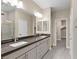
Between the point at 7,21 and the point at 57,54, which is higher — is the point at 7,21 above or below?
above

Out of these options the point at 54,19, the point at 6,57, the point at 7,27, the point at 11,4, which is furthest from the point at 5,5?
the point at 54,19

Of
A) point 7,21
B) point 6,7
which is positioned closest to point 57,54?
point 7,21

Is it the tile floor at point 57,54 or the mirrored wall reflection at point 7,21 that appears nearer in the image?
the mirrored wall reflection at point 7,21

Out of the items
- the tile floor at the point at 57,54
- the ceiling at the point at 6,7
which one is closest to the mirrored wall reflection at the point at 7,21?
the ceiling at the point at 6,7

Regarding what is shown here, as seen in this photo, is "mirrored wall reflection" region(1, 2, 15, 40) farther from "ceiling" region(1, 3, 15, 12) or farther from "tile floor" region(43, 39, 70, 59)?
"tile floor" region(43, 39, 70, 59)

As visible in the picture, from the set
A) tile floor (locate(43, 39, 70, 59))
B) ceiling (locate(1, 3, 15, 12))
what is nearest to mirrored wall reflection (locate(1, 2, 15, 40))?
ceiling (locate(1, 3, 15, 12))

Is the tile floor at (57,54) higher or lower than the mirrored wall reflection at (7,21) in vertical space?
lower

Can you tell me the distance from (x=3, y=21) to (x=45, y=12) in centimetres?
531

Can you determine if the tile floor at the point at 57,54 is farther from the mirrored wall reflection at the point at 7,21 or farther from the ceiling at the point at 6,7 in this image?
the ceiling at the point at 6,7

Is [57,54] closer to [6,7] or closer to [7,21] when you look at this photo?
[7,21]

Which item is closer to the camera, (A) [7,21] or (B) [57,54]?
(A) [7,21]

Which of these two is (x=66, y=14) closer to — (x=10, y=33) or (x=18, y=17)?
(x=18, y=17)

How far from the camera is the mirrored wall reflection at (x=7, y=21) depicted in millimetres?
2679

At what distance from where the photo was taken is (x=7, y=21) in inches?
113
